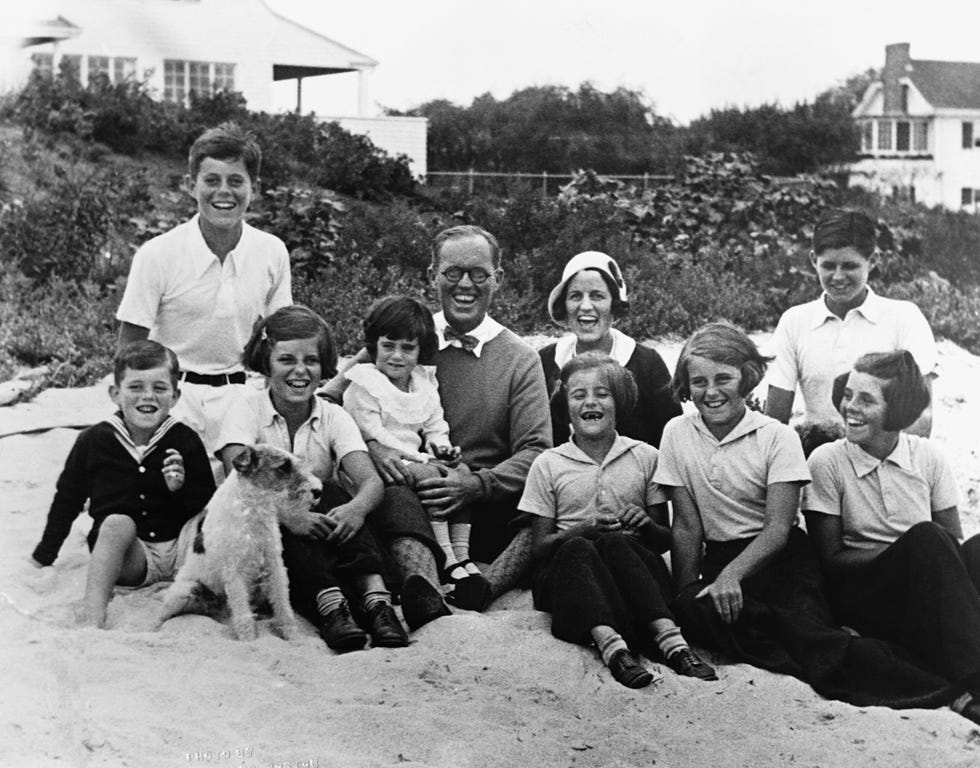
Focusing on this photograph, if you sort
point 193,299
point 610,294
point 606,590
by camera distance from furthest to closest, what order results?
point 610,294 → point 193,299 → point 606,590

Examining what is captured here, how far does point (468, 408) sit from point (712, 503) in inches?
43.1

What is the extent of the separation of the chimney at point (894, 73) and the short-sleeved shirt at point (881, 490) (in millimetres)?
2228

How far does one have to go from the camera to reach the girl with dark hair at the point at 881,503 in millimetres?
3441

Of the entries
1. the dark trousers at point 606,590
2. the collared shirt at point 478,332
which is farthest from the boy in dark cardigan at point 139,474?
the dark trousers at point 606,590

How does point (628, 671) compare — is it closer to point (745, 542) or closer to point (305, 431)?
point (745, 542)

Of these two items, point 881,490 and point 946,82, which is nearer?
point 881,490

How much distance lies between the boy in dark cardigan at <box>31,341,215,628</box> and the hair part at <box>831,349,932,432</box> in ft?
7.90

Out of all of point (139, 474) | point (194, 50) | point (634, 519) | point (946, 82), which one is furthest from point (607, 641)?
point (946, 82)

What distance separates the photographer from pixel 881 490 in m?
3.66

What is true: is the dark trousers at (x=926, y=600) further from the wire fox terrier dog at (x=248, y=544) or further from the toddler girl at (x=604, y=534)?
the wire fox terrier dog at (x=248, y=544)

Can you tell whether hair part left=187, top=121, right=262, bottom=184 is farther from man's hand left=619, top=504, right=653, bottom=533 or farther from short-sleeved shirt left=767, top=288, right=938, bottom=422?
short-sleeved shirt left=767, top=288, right=938, bottom=422

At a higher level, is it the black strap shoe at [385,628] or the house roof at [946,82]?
the house roof at [946,82]

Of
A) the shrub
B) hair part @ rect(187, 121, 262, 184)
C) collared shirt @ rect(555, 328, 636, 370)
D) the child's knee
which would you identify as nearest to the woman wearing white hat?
collared shirt @ rect(555, 328, 636, 370)

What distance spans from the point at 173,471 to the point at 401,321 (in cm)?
101
